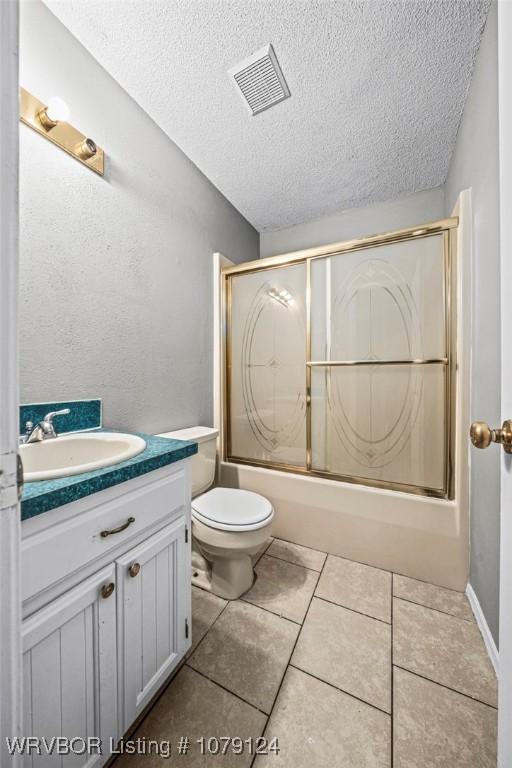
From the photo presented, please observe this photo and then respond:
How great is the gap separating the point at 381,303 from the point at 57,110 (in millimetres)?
1719

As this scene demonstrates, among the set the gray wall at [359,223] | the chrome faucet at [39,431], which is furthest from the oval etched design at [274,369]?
the chrome faucet at [39,431]

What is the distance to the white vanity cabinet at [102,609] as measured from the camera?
0.62 meters

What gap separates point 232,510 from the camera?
4.94ft

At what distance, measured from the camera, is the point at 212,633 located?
124 cm

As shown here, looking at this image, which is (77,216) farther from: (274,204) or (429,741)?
(429,741)

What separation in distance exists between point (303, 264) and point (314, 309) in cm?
33

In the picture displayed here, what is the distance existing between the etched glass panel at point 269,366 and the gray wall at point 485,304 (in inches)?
37.4

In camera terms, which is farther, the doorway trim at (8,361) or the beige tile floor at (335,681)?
the beige tile floor at (335,681)

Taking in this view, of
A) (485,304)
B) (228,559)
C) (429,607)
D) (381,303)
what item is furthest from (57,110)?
(429,607)

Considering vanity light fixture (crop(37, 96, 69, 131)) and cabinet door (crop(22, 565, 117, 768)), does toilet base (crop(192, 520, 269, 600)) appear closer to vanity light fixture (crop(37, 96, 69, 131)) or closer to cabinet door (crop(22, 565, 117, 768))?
cabinet door (crop(22, 565, 117, 768))

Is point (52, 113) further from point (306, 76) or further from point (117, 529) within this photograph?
point (117, 529)

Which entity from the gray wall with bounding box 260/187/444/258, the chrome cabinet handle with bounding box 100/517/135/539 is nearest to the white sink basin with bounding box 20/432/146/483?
the chrome cabinet handle with bounding box 100/517/135/539

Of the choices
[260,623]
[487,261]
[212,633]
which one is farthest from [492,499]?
[212,633]

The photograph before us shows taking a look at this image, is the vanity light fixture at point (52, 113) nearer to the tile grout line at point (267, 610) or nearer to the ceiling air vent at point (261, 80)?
the ceiling air vent at point (261, 80)
